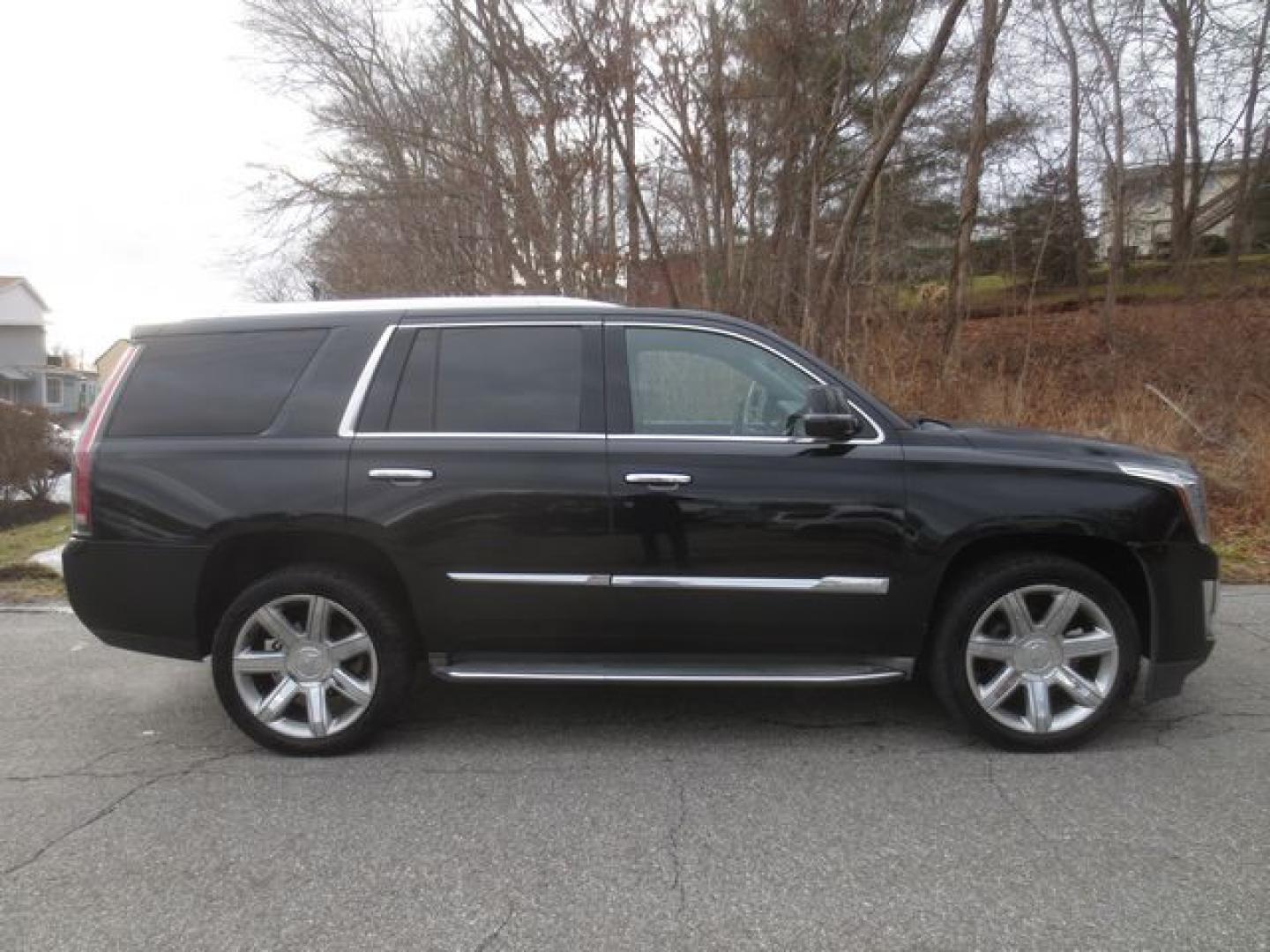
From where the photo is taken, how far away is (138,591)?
402 centimetres

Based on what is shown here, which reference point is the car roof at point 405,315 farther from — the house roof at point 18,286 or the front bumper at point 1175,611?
the house roof at point 18,286

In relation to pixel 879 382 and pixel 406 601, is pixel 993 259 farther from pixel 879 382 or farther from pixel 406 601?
pixel 406 601

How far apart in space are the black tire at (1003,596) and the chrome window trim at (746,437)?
2.47ft

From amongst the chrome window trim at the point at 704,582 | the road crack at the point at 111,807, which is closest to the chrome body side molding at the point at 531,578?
the chrome window trim at the point at 704,582

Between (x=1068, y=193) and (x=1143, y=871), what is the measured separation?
54.6 ft

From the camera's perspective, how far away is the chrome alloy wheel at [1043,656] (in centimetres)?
387

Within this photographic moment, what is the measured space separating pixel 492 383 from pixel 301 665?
146 centimetres

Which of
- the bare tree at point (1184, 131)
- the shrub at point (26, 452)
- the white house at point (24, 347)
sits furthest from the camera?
the white house at point (24, 347)

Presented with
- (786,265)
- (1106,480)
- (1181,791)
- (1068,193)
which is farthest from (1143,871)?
(1068,193)

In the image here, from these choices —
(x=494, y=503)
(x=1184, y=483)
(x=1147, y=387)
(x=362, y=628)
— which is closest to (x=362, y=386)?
(x=494, y=503)

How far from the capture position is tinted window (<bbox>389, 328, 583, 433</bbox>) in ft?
13.2

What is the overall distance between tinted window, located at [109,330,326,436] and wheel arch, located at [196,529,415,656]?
0.50m

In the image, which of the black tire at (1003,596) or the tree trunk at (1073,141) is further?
the tree trunk at (1073,141)

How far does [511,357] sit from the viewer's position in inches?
162
